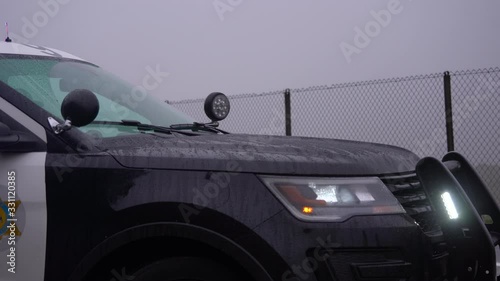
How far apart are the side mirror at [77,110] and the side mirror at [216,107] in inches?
62.9

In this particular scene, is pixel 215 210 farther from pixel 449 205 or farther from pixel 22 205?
pixel 449 205

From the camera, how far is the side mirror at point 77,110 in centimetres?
255

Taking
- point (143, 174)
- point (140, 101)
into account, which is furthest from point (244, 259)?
point (140, 101)

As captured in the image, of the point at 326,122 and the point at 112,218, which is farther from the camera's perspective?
the point at 326,122

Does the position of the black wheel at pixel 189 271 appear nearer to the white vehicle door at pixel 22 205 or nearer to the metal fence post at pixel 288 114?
Answer: the white vehicle door at pixel 22 205

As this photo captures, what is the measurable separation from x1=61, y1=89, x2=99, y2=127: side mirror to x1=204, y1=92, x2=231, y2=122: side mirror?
161 centimetres

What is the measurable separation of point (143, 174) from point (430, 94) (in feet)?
15.6

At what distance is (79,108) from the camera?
100 inches

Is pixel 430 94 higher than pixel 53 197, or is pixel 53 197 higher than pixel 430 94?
pixel 430 94

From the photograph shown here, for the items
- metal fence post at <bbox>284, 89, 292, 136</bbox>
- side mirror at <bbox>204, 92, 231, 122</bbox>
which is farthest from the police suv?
metal fence post at <bbox>284, 89, 292, 136</bbox>

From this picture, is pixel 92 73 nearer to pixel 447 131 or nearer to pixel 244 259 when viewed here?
pixel 244 259

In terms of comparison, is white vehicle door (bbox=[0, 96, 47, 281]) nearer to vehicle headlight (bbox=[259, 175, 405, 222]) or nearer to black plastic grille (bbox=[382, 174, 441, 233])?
vehicle headlight (bbox=[259, 175, 405, 222])

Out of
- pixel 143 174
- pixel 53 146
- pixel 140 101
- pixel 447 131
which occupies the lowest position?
pixel 143 174

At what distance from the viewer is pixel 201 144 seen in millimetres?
2656
